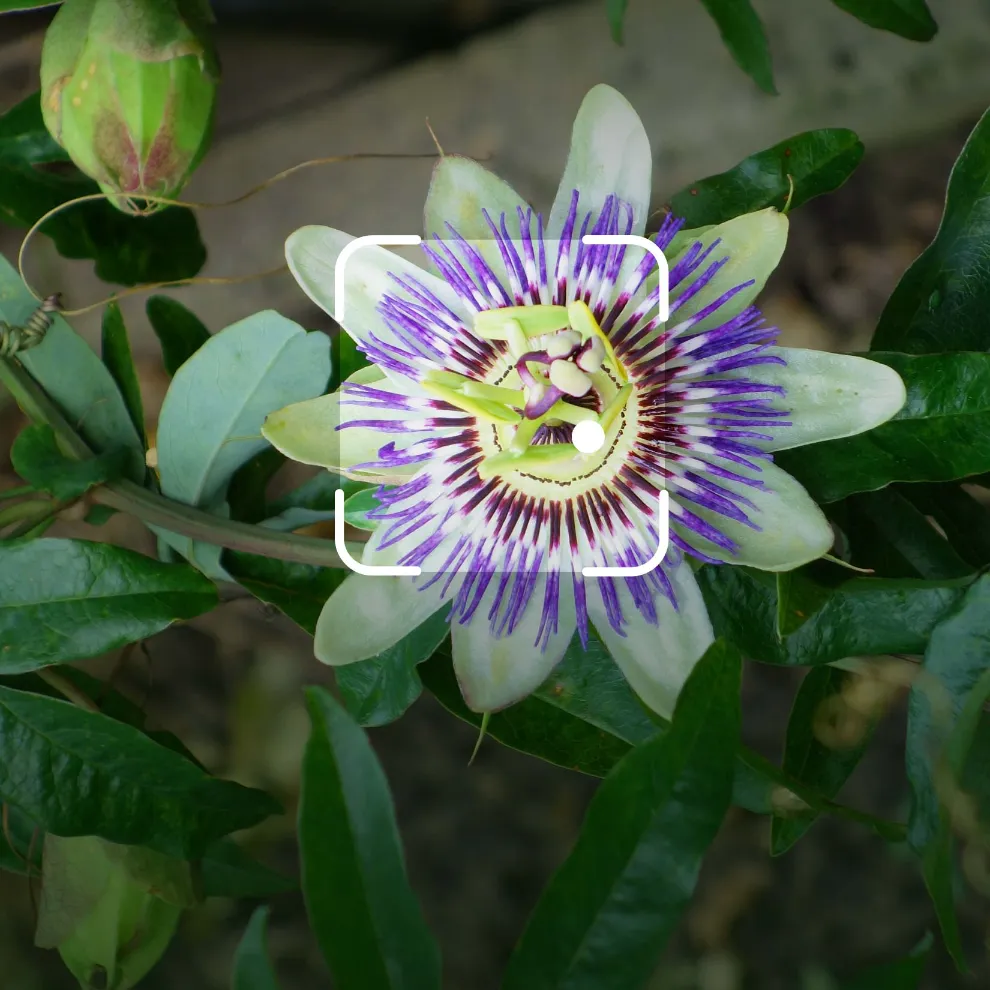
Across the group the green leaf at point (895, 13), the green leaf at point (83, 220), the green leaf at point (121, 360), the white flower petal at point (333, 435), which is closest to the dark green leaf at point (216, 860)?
the green leaf at point (121, 360)

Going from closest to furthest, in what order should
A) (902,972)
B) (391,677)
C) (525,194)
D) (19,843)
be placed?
1. (902,972)
2. (391,677)
3. (19,843)
4. (525,194)

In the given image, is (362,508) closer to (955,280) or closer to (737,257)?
(737,257)

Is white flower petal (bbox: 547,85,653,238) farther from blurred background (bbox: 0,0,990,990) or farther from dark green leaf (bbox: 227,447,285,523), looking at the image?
blurred background (bbox: 0,0,990,990)

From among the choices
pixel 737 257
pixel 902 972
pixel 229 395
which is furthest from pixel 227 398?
pixel 902 972

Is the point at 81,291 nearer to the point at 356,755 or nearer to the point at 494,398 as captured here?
the point at 494,398

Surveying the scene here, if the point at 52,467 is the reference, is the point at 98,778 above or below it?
below

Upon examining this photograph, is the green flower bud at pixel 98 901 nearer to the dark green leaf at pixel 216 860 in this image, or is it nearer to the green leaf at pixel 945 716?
the dark green leaf at pixel 216 860
